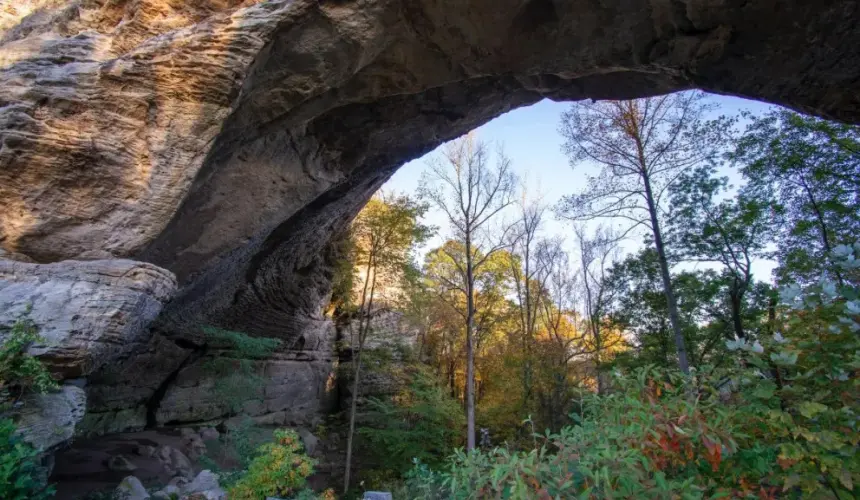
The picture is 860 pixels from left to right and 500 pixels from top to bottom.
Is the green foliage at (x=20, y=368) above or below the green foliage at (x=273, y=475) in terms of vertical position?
above

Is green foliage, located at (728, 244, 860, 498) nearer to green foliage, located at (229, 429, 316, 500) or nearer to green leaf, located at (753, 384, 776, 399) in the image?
green leaf, located at (753, 384, 776, 399)

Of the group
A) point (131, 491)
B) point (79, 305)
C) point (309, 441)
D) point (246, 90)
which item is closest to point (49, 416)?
point (79, 305)

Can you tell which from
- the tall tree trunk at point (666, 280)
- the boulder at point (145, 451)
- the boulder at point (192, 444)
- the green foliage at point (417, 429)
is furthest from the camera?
the green foliage at point (417, 429)

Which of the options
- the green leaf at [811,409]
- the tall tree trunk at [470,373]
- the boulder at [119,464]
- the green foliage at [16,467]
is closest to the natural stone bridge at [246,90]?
the green foliage at [16,467]

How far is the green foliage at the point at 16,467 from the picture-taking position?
331 cm

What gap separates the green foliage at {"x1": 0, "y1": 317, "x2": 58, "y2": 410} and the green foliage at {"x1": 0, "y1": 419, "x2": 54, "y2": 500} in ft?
1.25

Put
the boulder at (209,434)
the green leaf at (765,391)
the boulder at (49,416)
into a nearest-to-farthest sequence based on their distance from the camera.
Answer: the green leaf at (765,391)
the boulder at (49,416)
the boulder at (209,434)

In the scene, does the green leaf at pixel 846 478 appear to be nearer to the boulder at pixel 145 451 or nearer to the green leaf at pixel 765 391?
the green leaf at pixel 765 391

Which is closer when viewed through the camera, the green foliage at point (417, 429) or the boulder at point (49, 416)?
the boulder at point (49, 416)

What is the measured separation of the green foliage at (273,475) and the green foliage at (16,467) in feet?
6.79

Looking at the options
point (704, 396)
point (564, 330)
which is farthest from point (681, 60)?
point (564, 330)

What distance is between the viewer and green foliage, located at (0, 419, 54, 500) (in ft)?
10.9

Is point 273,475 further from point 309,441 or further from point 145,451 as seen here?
point 309,441

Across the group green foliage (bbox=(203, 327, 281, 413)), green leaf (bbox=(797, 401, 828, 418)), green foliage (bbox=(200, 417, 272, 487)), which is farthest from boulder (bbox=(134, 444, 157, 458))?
green leaf (bbox=(797, 401, 828, 418))
